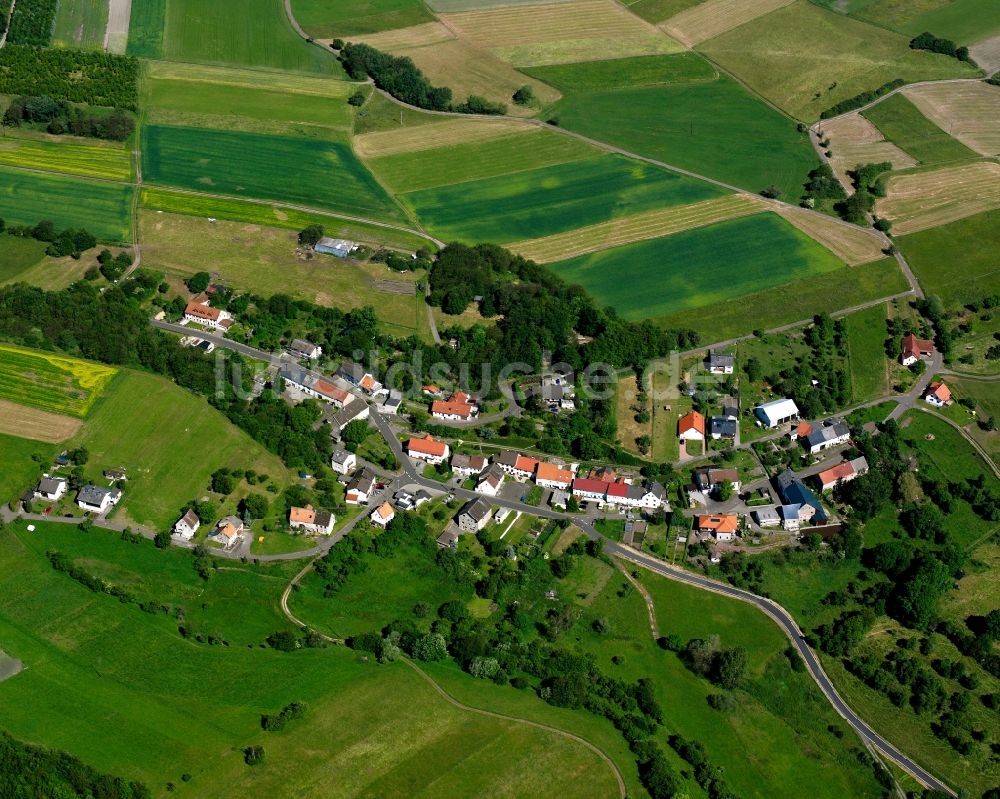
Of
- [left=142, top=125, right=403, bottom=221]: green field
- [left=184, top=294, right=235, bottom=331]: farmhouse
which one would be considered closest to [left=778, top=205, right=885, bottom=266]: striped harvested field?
[left=142, top=125, right=403, bottom=221]: green field

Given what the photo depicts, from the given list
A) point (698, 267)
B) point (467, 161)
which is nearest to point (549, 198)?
point (467, 161)

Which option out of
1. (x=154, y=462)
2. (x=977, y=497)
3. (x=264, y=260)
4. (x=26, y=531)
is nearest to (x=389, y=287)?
(x=264, y=260)

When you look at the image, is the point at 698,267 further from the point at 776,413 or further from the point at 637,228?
the point at 776,413

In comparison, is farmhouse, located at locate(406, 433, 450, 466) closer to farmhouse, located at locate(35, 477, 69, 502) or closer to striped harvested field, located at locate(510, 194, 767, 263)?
farmhouse, located at locate(35, 477, 69, 502)

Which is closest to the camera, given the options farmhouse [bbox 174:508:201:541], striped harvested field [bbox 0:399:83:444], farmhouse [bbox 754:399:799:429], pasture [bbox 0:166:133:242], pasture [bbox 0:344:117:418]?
farmhouse [bbox 174:508:201:541]

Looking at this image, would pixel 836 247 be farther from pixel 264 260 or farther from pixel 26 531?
pixel 26 531

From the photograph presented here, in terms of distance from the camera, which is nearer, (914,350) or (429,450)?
(429,450)

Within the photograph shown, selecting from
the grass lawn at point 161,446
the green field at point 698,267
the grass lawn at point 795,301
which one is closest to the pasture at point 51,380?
the grass lawn at point 161,446
